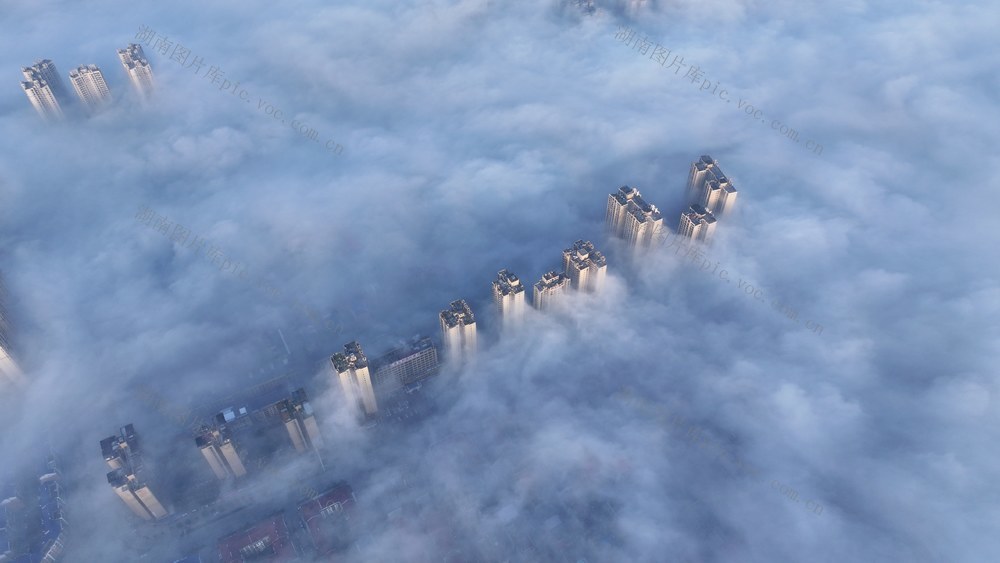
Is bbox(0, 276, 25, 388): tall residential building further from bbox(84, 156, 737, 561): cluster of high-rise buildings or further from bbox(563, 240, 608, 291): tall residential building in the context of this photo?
bbox(563, 240, 608, 291): tall residential building

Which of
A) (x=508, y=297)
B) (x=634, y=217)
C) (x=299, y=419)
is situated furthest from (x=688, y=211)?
(x=299, y=419)

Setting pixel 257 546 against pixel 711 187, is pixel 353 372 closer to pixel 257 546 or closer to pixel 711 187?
pixel 257 546

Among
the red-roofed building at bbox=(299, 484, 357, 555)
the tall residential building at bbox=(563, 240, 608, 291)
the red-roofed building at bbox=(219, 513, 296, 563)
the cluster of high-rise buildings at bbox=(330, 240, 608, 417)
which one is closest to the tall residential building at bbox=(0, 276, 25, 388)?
the red-roofed building at bbox=(219, 513, 296, 563)

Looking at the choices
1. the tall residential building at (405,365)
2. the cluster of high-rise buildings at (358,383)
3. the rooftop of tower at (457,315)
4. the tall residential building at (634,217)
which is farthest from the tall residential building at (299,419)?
the tall residential building at (634,217)

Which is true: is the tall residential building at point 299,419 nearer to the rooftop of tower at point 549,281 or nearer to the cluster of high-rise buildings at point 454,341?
the cluster of high-rise buildings at point 454,341

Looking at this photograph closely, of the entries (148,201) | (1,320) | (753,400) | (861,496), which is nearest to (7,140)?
(148,201)

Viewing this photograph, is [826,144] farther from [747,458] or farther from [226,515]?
[226,515]
